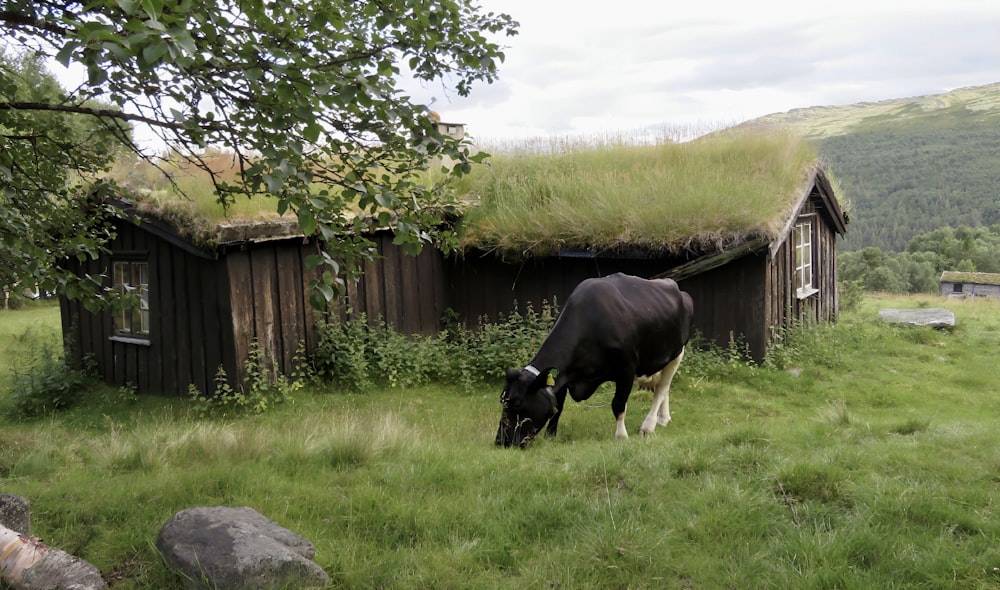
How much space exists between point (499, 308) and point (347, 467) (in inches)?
302

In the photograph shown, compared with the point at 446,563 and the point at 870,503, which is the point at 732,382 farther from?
the point at 446,563

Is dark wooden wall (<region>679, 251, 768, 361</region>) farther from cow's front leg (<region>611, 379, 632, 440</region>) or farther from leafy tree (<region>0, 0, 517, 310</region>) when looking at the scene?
leafy tree (<region>0, 0, 517, 310</region>)

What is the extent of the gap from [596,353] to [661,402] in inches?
63.7

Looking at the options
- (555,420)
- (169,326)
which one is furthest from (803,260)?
(169,326)

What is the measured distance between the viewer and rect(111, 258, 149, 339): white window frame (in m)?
11.0

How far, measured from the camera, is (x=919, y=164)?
13762cm

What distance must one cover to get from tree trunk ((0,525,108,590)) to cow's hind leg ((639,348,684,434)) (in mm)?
5455

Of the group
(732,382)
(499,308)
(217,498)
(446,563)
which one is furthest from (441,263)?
(446,563)

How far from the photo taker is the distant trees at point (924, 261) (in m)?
59.7

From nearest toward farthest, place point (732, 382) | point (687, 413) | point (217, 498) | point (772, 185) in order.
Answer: point (217, 498), point (687, 413), point (732, 382), point (772, 185)

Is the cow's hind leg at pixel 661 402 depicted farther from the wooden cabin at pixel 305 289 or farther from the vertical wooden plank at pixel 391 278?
the vertical wooden plank at pixel 391 278

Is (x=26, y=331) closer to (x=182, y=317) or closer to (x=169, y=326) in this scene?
(x=169, y=326)

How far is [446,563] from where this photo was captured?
12.4 feet

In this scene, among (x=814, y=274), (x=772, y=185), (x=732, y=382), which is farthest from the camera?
(x=814, y=274)
